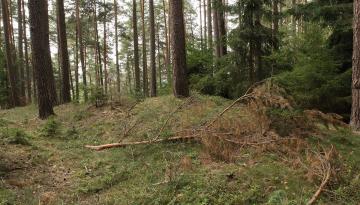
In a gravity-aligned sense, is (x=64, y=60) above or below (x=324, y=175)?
above

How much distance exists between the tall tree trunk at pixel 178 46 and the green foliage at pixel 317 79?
9.96ft

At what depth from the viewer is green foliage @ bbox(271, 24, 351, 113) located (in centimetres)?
992

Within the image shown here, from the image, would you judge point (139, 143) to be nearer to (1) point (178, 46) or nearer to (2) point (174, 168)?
(2) point (174, 168)

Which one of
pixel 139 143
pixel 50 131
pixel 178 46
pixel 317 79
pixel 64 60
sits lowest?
pixel 139 143

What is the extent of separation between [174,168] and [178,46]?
5.93 metres

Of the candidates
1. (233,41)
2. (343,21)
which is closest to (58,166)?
(233,41)

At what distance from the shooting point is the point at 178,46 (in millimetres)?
11344

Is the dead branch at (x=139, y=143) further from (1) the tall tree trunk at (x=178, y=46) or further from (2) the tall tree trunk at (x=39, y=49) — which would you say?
(2) the tall tree trunk at (x=39, y=49)

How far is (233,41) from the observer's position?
11.3 meters

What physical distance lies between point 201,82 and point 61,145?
619 centimetres

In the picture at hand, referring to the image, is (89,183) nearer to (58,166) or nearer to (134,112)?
(58,166)

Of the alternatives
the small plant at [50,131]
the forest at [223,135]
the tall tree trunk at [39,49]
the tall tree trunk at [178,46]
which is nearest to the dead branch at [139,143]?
the forest at [223,135]

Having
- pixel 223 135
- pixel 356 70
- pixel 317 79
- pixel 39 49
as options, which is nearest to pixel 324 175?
pixel 223 135

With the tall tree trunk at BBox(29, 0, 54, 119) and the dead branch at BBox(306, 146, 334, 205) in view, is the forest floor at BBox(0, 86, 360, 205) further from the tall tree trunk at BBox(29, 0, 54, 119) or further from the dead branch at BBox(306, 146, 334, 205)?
the tall tree trunk at BBox(29, 0, 54, 119)
